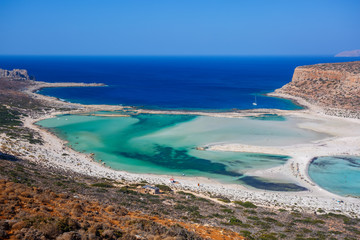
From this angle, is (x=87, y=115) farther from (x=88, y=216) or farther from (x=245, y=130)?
(x=88, y=216)

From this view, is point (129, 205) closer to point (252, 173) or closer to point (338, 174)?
point (252, 173)

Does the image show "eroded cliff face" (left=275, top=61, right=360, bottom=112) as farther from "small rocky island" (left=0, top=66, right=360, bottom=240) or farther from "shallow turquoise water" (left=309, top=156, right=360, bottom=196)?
"shallow turquoise water" (left=309, top=156, right=360, bottom=196)

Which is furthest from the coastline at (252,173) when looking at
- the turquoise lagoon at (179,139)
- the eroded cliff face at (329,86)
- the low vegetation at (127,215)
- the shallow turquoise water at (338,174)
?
the eroded cliff face at (329,86)

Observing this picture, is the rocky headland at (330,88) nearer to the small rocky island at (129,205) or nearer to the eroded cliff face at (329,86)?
the eroded cliff face at (329,86)

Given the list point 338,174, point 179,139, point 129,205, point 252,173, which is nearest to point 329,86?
point 179,139

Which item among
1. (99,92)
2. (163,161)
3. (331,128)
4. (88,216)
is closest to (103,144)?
(163,161)
